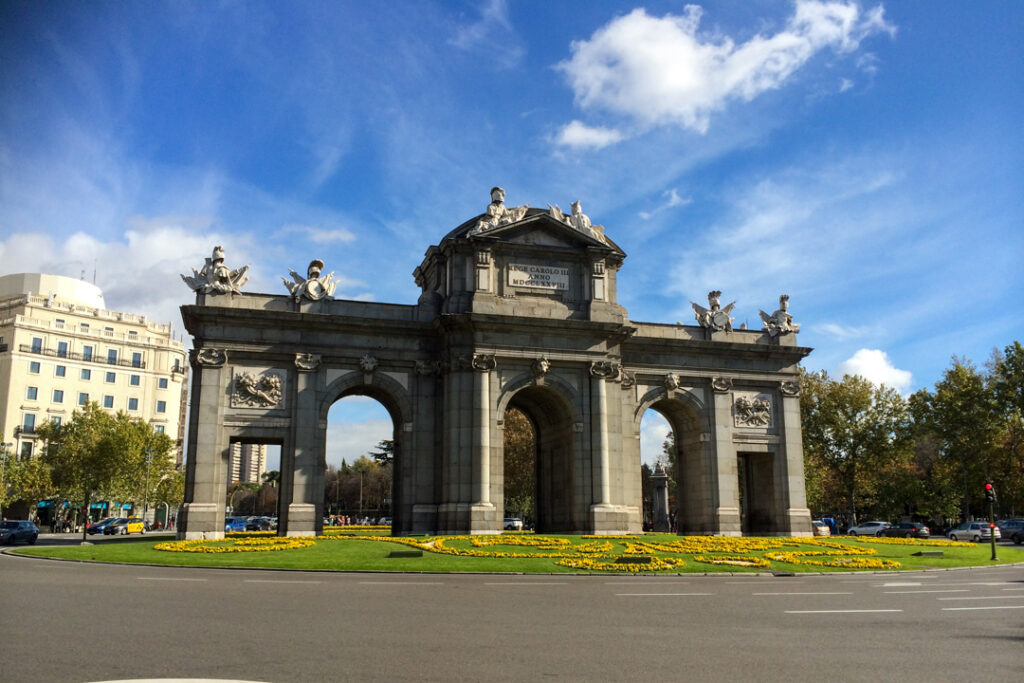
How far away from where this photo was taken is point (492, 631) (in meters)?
13.4

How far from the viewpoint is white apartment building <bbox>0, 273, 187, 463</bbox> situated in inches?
3627

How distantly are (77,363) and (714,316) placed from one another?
8059cm

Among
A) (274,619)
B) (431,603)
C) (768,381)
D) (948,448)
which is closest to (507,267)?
(768,381)

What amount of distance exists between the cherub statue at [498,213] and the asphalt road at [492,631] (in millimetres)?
26363

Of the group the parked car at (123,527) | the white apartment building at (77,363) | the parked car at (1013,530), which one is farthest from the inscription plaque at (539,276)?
the white apartment building at (77,363)

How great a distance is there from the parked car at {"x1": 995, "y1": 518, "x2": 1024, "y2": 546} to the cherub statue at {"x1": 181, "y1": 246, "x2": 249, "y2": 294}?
57837mm

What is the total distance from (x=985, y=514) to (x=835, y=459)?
1529 inches

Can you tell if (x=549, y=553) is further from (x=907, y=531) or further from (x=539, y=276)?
(x=907, y=531)

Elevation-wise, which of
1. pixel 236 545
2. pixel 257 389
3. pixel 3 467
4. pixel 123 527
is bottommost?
pixel 123 527

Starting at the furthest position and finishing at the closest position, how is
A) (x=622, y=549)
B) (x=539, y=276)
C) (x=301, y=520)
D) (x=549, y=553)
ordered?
(x=539, y=276) → (x=301, y=520) → (x=622, y=549) → (x=549, y=553)

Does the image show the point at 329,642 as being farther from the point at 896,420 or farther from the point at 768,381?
the point at 896,420

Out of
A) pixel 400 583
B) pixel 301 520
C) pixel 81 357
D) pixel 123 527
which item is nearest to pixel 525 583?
pixel 400 583

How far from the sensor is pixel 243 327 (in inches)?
1710

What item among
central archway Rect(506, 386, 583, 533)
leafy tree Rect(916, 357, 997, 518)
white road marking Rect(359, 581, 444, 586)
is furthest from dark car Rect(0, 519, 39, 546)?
leafy tree Rect(916, 357, 997, 518)
